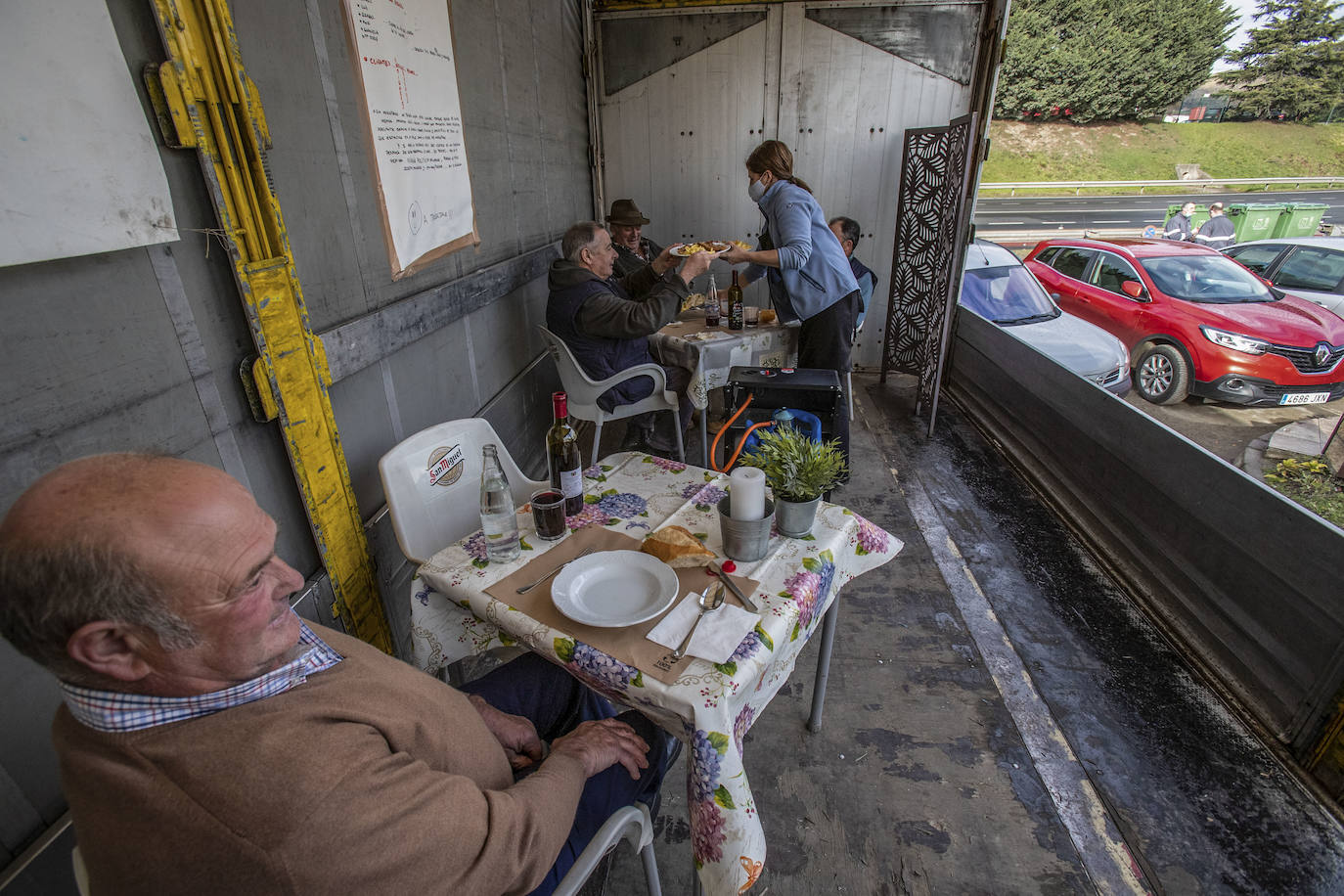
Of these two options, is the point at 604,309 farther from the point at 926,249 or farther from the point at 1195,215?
the point at 1195,215

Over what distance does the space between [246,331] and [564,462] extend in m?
0.86

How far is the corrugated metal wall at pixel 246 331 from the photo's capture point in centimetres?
103

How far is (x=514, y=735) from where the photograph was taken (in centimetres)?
129

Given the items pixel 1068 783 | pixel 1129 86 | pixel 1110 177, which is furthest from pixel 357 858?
pixel 1129 86

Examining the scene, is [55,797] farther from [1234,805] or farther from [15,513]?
[1234,805]

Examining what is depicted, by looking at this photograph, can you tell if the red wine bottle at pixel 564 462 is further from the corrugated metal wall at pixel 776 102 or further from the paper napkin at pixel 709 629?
the corrugated metal wall at pixel 776 102

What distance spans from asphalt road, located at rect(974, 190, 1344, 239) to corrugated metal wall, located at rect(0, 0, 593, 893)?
1463 centimetres

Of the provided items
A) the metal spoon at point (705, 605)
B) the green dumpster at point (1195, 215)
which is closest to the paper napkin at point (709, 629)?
the metal spoon at point (705, 605)

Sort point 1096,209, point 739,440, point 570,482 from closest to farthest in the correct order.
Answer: point 570,482, point 739,440, point 1096,209

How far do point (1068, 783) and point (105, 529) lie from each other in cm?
242

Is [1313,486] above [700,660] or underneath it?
underneath

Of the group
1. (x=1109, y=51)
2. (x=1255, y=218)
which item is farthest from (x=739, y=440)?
(x=1109, y=51)

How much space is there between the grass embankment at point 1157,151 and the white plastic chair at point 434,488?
30.5 metres

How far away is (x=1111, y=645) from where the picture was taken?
2.41m
